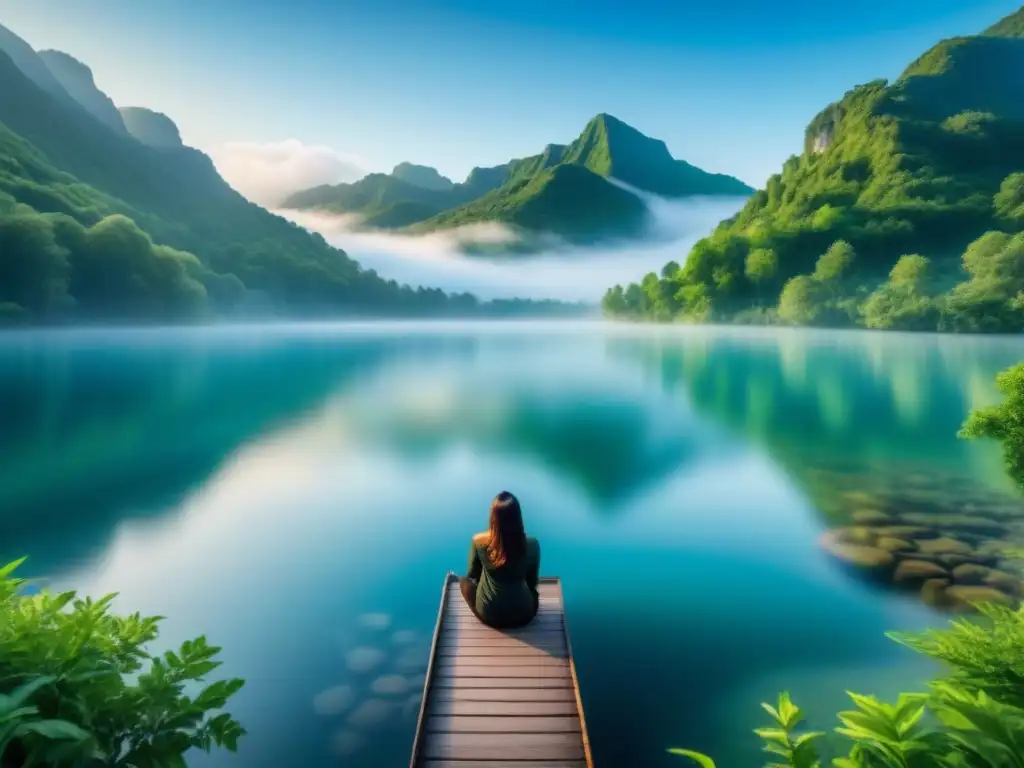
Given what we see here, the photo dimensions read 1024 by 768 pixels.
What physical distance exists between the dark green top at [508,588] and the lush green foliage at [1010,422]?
24.1 feet

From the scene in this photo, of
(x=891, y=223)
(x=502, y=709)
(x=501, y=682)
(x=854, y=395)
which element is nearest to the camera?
(x=502, y=709)

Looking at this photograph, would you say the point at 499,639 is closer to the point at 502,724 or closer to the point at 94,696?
the point at 502,724

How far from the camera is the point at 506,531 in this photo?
5680 millimetres

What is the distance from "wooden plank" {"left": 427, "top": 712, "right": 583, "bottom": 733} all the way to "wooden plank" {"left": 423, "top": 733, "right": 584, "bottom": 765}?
40mm

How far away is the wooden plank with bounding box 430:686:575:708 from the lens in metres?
4.98

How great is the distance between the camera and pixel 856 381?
31.2m

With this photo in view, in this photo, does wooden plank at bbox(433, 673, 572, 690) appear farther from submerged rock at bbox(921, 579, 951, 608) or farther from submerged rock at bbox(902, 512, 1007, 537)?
submerged rock at bbox(902, 512, 1007, 537)

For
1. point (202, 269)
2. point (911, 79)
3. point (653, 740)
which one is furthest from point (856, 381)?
point (911, 79)

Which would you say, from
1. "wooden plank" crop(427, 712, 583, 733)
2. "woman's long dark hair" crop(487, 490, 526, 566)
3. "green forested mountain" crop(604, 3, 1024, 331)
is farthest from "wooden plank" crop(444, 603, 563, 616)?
"green forested mountain" crop(604, 3, 1024, 331)

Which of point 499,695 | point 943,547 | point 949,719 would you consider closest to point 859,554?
point 943,547

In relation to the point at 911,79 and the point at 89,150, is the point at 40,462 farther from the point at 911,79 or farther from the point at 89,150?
the point at 89,150

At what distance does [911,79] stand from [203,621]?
522ft

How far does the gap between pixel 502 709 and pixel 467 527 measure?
730 cm

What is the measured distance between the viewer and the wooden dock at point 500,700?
441 centimetres
